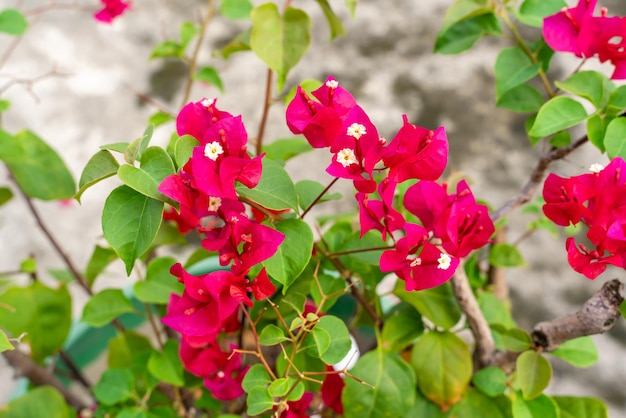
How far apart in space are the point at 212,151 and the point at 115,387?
384 mm

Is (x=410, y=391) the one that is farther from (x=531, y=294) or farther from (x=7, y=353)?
(x=531, y=294)

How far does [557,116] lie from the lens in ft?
1.60

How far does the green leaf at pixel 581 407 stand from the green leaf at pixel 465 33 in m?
0.35

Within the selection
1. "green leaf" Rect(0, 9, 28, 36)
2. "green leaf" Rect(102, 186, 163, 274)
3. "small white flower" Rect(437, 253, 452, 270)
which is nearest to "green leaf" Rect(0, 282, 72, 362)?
"green leaf" Rect(0, 9, 28, 36)

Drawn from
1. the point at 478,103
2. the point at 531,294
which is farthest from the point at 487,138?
the point at 531,294

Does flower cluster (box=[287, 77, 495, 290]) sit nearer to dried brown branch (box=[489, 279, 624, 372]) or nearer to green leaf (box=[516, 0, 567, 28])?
dried brown branch (box=[489, 279, 624, 372])

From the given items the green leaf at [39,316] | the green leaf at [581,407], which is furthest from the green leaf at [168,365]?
the green leaf at [581,407]

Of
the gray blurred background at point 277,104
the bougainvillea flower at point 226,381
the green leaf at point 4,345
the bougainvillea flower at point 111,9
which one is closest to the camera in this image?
the green leaf at point 4,345

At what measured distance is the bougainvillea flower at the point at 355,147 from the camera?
389 millimetres

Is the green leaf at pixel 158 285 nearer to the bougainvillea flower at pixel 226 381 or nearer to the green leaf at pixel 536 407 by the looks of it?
the bougainvillea flower at pixel 226 381

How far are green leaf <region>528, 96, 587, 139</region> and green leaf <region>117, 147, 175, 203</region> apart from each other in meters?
0.28

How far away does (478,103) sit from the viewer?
1.59 meters

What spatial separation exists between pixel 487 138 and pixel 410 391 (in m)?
1.08

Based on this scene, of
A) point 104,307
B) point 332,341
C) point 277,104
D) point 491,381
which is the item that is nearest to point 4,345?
point 332,341
